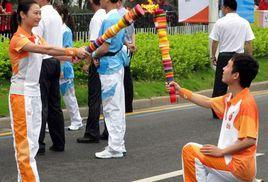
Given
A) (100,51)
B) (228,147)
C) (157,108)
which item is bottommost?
(157,108)

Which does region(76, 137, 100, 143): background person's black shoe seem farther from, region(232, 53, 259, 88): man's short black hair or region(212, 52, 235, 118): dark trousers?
region(232, 53, 259, 88): man's short black hair

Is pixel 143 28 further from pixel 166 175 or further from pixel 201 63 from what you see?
pixel 166 175

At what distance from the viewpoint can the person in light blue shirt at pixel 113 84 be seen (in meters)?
7.31

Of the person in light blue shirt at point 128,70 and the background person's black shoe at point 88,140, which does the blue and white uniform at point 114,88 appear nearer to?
the background person's black shoe at point 88,140

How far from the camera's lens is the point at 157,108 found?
11.9 metres

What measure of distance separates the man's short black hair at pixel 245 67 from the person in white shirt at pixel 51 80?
9.70 ft

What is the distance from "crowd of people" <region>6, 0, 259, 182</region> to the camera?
4.95 meters

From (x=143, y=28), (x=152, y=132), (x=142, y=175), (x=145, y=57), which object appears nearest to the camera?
(x=142, y=175)

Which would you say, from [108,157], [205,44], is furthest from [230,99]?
[205,44]

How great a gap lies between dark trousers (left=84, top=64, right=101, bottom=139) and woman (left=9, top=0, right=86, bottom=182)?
223 cm

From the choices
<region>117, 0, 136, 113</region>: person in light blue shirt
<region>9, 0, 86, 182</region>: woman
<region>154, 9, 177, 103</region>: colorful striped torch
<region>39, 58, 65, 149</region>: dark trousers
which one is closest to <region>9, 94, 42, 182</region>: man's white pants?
<region>9, 0, 86, 182</region>: woman

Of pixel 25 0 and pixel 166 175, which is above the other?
pixel 25 0

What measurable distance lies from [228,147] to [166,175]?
1975mm

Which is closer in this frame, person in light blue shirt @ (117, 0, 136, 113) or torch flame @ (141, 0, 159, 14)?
torch flame @ (141, 0, 159, 14)
